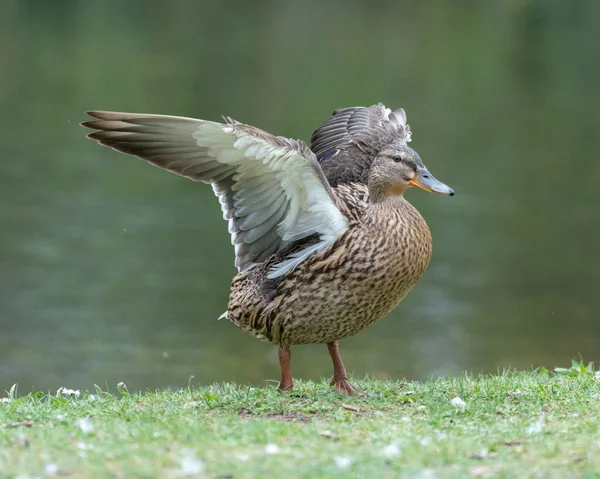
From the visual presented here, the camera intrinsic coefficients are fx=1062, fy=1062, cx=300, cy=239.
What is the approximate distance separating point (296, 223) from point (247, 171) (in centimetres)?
55

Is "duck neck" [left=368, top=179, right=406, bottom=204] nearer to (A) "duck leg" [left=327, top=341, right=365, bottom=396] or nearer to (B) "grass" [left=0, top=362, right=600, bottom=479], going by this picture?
(A) "duck leg" [left=327, top=341, right=365, bottom=396]

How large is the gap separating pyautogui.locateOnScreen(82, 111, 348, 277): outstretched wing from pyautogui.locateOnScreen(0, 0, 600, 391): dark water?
660cm

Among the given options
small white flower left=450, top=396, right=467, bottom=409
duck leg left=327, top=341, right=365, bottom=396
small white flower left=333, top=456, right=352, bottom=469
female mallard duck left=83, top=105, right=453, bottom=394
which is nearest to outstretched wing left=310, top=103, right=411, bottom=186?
female mallard duck left=83, top=105, right=453, bottom=394

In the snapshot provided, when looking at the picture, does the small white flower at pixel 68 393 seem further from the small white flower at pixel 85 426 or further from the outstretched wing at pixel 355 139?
the outstretched wing at pixel 355 139

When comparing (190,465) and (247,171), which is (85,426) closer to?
(190,465)

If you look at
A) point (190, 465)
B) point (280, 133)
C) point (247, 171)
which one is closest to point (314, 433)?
point (190, 465)

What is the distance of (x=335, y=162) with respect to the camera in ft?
26.9

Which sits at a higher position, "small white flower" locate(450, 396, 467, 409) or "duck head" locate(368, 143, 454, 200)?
"duck head" locate(368, 143, 454, 200)

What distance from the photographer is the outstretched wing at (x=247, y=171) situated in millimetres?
6727

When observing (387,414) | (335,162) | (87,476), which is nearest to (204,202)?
(335,162)

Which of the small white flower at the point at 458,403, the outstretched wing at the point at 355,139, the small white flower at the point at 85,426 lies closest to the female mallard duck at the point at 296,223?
the outstretched wing at the point at 355,139

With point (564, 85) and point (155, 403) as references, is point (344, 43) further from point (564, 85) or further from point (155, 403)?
point (155, 403)

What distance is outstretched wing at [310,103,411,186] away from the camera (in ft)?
26.7

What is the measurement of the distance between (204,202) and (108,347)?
7750 millimetres
